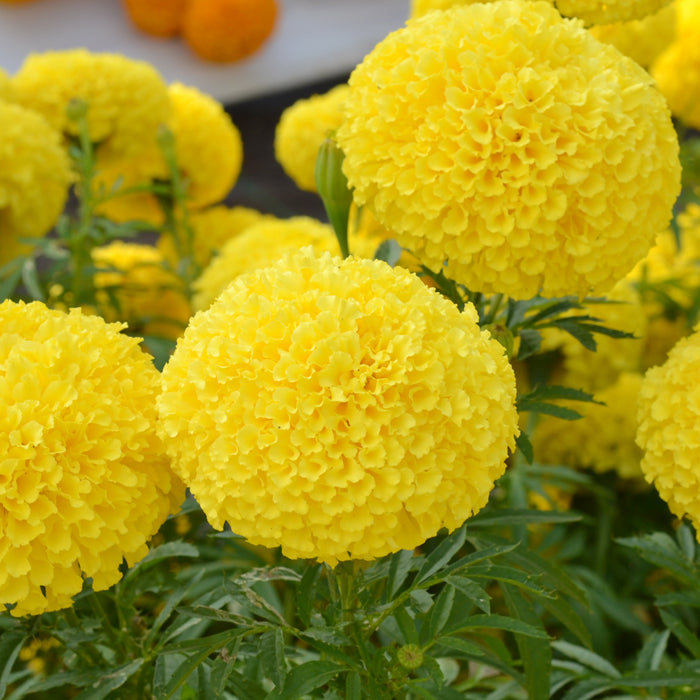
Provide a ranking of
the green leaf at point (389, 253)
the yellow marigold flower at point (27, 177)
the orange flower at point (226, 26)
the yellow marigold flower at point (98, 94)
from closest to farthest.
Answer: the green leaf at point (389, 253) < the yellow marigold flower at point (27, 177) < the yellow marigold flower at point (98, 94) < the orange flower at point (226, 26)

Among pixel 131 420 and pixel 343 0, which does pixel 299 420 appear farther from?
pixel 343 0

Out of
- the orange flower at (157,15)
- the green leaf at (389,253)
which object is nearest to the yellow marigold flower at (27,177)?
the green leaf at (389,253)

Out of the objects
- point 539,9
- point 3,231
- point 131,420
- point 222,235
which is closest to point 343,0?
point 222,235

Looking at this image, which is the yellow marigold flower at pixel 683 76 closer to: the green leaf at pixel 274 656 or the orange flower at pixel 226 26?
the green leaf at pixel 274 656

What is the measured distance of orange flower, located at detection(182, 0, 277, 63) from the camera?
124 inches

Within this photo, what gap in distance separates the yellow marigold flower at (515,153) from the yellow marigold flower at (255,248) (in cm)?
57

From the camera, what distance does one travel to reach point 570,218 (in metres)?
0.69

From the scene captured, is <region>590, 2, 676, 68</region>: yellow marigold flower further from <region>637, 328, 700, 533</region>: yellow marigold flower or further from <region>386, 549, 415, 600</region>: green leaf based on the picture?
<region>386, 549, 415, 600</region>: green leaf

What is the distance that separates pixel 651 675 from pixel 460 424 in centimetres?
Answer: 40

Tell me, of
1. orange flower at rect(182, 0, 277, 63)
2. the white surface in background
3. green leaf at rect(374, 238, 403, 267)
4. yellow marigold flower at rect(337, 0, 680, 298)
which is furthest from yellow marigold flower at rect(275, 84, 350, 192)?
the white surface in background

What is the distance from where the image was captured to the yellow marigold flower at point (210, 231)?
1.73 m

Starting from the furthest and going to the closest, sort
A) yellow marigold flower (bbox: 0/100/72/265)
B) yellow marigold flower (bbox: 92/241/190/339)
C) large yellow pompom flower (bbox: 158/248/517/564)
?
1. yellow marigold flower (bbox: 92/241/190/339)
2. yellow marigold flower (bbox: 0/100/72/265)
3. large yellow pompom flower (bbox: 158/248/517/564)

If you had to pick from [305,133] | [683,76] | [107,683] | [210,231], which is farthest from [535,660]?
[683,76]

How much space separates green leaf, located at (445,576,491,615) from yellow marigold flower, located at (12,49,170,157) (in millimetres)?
1071
